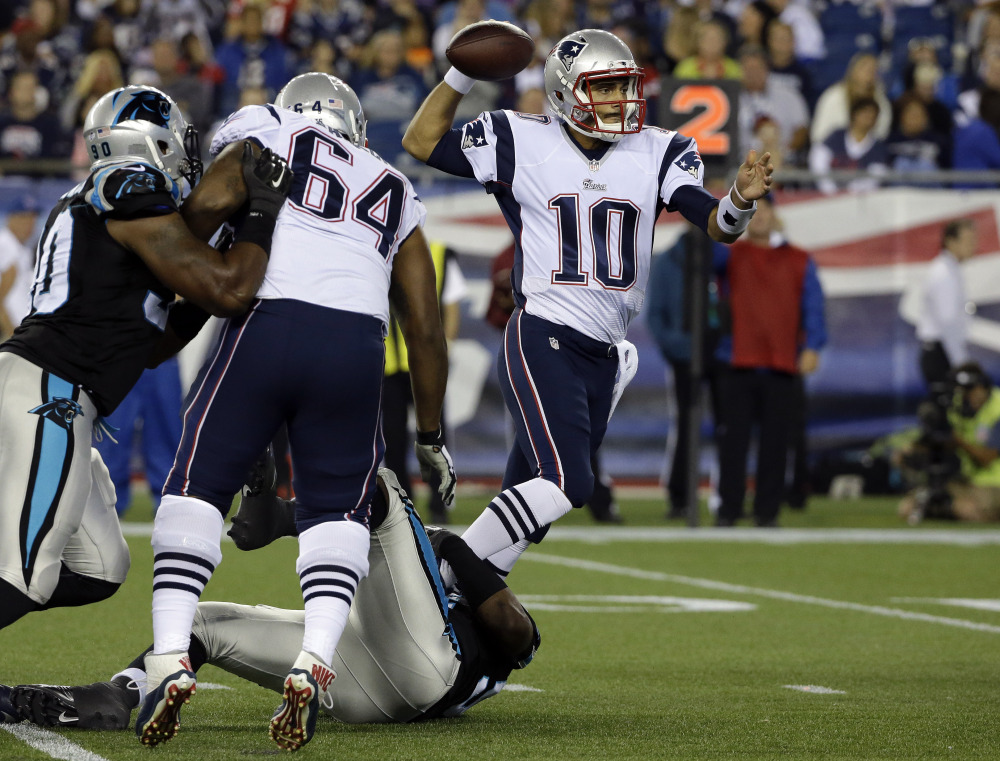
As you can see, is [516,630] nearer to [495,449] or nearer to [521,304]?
[521,304]

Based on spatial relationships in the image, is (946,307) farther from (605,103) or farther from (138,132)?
(138,132)

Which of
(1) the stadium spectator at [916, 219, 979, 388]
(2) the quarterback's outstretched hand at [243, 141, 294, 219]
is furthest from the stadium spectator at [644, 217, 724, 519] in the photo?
(2) the quarterback's outstretched hand at [243, 141, 294, 219]

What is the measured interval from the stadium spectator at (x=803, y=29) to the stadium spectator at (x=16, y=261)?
7.41 m

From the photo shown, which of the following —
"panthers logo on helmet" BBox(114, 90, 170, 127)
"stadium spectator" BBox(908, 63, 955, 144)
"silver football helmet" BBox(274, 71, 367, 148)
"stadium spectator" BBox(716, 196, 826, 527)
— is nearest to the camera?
"panthers logo on helmet" BBox(114, 90, 170, 127)

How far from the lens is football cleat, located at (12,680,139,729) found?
3816mm

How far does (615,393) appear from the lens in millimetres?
5254

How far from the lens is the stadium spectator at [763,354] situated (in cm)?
997

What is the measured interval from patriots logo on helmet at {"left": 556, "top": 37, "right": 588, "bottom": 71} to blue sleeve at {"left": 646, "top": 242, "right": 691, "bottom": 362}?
16.1ft

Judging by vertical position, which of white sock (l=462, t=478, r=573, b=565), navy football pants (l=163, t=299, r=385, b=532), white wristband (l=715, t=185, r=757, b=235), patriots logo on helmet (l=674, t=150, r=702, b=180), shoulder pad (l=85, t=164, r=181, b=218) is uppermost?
patriots logo on helmet (l=674, t=150, r=702, b=180)

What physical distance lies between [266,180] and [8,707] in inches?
56.2

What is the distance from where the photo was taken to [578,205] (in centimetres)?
523

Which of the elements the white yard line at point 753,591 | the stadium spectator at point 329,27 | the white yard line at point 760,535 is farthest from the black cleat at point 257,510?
the stadium spectator at point 329,27

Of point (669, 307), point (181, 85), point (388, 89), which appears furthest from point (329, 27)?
point (669, 307)

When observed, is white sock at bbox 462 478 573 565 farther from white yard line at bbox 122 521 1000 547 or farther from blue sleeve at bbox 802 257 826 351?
blue sleeve at bbox 802 257 826 351
